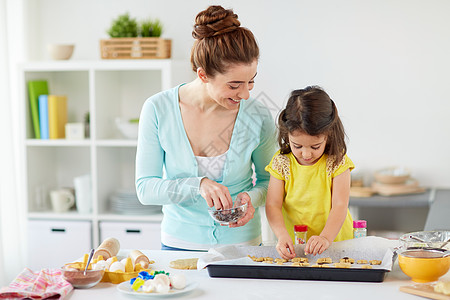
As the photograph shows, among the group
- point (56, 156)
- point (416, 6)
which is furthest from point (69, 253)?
point (416, 6)

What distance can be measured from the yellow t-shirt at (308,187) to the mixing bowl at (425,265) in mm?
469

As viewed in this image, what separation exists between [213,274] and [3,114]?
7.89ft

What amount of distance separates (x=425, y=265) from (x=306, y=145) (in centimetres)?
59

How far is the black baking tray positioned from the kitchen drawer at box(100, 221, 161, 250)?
194 centimetres

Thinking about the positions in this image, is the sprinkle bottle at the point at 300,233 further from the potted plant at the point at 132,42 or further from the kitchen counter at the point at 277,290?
the potted plant at the point at 132,42

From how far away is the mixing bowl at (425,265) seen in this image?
5.44 ft

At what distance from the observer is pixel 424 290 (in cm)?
160

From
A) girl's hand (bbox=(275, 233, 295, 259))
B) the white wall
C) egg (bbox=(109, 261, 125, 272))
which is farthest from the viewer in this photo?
the white wall

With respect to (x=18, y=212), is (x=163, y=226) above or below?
above

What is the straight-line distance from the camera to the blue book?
3.82m

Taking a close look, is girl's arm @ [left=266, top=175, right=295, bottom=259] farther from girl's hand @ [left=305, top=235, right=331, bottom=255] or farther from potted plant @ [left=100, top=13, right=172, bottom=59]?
potted plant @ [left=100, top=13, right=172, bottom=59]

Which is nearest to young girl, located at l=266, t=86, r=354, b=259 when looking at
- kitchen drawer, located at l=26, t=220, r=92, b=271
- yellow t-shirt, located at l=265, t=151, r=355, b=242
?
yellow t-shirt, located at l=265, t=151, r=355, b=242

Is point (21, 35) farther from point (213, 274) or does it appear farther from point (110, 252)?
point (213, 274)

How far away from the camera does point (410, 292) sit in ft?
5.27
